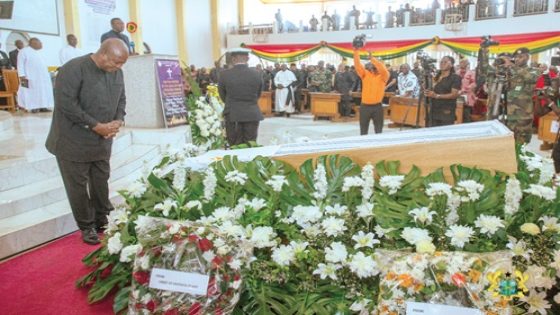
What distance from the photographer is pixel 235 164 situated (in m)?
1.99

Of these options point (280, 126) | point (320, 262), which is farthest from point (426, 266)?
point (280, 126)

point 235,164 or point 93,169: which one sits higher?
point 235,164

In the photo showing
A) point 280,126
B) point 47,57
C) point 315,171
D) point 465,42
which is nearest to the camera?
point 315,171

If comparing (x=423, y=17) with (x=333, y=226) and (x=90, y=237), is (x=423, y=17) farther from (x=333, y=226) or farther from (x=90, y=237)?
(x=333, y=226)

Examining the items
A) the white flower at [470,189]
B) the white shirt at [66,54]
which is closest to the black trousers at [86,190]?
the white flower at [470,189]

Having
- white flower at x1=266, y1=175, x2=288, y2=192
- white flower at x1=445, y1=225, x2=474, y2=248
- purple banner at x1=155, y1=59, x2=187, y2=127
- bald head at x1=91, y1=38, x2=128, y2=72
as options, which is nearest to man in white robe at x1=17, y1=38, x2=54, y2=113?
purple banner at x1=155, y1=59, x2=187, y2=127

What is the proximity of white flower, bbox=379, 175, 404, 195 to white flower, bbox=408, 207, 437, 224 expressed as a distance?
0.50 ft

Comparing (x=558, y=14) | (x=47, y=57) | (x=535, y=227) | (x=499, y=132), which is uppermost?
(x=558, y=14)

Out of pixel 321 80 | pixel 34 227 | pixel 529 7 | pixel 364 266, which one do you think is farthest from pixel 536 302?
pixel 529 7

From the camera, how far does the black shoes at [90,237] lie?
2732 mm

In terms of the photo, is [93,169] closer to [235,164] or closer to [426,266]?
[235,164]

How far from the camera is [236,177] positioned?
5.86ft

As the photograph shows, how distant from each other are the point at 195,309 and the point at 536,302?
97cm

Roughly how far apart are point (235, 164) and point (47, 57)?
11122mm
